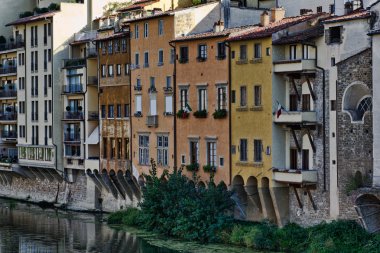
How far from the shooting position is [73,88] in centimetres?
7281

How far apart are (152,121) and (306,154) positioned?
13528mm

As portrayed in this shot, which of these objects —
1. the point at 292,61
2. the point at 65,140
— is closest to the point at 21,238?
the point at 65,140

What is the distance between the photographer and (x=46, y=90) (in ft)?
249

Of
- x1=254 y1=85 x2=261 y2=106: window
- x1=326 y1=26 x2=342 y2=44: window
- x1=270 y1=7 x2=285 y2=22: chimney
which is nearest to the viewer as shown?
x1=326 y1=26 x2=342 y2=44: window

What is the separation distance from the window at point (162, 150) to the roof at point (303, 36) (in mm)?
11637

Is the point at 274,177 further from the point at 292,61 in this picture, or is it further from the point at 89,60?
the point at 89,60

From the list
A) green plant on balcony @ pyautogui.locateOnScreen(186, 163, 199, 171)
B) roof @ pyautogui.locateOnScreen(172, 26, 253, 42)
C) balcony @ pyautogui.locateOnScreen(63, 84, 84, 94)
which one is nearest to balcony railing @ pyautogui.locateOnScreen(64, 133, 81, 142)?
balcony @ pyautogui.locateOnScreen(63, 84, 84, 94)

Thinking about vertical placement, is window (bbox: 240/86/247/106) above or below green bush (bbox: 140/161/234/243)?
above

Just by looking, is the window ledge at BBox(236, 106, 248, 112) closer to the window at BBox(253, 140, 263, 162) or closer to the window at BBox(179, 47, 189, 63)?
the window at BBox(253, 140, 263, 162)

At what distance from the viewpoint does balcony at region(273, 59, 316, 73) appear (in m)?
50.2

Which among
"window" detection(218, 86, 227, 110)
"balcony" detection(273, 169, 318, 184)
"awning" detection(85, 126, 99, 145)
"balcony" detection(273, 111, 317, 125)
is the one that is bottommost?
"balcony" detection(273, 169, 318, 184)

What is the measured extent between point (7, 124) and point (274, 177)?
1427 inches

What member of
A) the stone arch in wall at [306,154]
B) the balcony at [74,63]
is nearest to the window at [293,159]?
the stone arch in wall at [306,154]

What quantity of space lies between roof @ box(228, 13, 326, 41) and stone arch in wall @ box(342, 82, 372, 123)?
5926 mm
